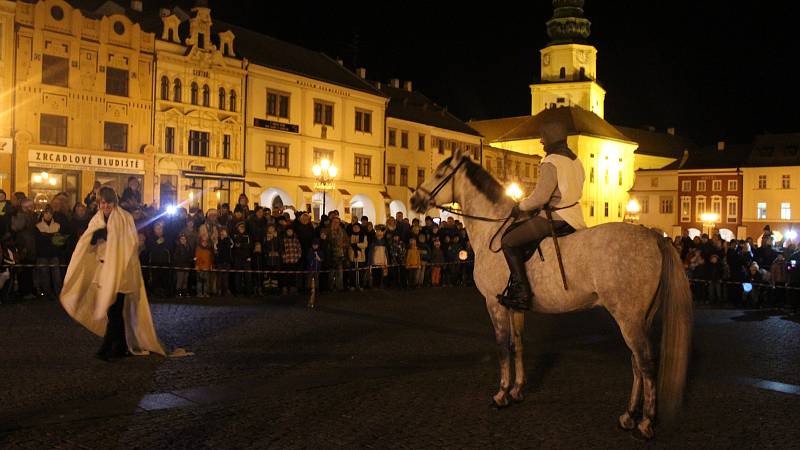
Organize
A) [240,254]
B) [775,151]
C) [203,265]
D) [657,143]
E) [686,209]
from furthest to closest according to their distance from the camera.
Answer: [657,143], [686,209], [775,151], [240,254], [203,265]

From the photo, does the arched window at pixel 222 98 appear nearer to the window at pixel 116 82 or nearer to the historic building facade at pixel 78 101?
the historic building facade at pixel 78 101

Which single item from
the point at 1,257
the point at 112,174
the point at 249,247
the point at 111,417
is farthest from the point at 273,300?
the point at 112,174

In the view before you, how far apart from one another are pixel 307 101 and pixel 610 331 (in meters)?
39.4

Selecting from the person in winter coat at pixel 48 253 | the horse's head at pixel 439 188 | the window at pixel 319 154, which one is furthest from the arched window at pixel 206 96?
the horse's head at pixel 439 188

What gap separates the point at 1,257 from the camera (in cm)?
1572

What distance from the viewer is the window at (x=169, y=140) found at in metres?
42.7

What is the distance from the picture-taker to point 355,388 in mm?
8477

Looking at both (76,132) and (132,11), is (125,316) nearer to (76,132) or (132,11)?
(76,132)

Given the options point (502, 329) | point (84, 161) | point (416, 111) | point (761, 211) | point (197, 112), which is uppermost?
point (416, 111)

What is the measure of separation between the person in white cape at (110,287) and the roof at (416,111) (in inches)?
1948

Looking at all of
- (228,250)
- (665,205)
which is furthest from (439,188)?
(665,205)

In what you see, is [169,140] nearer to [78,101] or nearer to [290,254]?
[78,101]

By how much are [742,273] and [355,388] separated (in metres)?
18.2

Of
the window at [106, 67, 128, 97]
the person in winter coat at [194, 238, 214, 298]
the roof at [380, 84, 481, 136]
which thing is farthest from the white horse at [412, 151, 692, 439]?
the roof at [380, 84, 481, 136]
